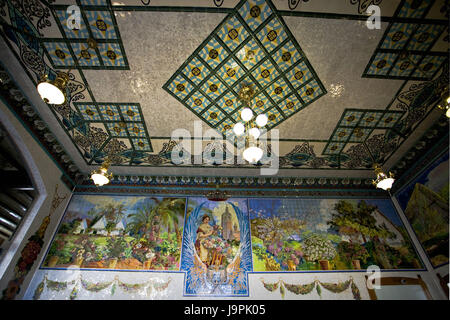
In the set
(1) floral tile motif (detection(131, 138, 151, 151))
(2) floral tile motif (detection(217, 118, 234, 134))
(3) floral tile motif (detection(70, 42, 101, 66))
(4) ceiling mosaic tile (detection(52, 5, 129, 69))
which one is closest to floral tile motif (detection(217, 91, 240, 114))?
(2) floral tile motif (detection(217, 118, 234, 134))

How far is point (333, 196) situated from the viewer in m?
8.27

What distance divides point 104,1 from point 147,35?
A: 894mm

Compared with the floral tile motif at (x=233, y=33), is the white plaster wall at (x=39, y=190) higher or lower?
lower

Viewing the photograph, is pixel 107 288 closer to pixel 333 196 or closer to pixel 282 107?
pixel 282 107

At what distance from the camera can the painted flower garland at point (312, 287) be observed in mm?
6461

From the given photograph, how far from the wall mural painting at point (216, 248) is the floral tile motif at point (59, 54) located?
498 cm

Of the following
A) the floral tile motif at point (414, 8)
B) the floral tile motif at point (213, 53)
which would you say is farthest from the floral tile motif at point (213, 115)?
the floral tile motif at point (414, 8)

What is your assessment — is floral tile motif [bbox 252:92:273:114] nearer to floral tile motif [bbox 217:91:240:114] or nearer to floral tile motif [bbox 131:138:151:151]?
floral tile motif [bbox 217:91:240:114]

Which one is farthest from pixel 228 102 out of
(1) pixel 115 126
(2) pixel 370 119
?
(2) pixel 370 119

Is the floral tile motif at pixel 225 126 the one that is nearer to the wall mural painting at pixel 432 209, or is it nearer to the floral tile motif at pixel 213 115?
the floral tile motif at pixel 213 115

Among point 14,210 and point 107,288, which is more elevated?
point 14,210

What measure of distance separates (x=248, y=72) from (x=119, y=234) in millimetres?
5830

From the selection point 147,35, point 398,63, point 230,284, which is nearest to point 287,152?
point 398,63

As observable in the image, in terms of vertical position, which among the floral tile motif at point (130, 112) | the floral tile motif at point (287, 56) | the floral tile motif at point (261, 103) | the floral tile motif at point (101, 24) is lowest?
the floral tile motif at point (130, 112)
